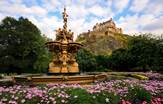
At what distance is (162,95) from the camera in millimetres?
9641

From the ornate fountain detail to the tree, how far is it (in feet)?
113

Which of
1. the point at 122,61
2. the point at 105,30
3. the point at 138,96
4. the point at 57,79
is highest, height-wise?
the point at 105,30

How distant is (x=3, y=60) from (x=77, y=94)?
45.9 meters

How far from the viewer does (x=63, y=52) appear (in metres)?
18.2

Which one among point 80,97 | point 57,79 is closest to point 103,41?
point 57,79

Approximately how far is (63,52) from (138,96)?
9.97 metres

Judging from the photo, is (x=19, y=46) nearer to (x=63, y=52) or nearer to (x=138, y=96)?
(x=63, y=52)

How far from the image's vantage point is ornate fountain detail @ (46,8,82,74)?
709 inches

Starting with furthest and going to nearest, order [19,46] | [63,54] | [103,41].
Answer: [103,41], [19,46], [63,54]

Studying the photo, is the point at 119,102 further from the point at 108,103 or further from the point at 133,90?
the point at 133,90

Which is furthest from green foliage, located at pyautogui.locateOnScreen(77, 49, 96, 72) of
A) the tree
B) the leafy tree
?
the tree

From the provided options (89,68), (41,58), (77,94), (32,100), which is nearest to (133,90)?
(77,94)

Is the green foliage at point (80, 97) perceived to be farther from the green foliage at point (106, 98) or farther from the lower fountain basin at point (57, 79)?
the lower fountain basin at point (57, 79)

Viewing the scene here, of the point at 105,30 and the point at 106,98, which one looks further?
the point at 105,30
